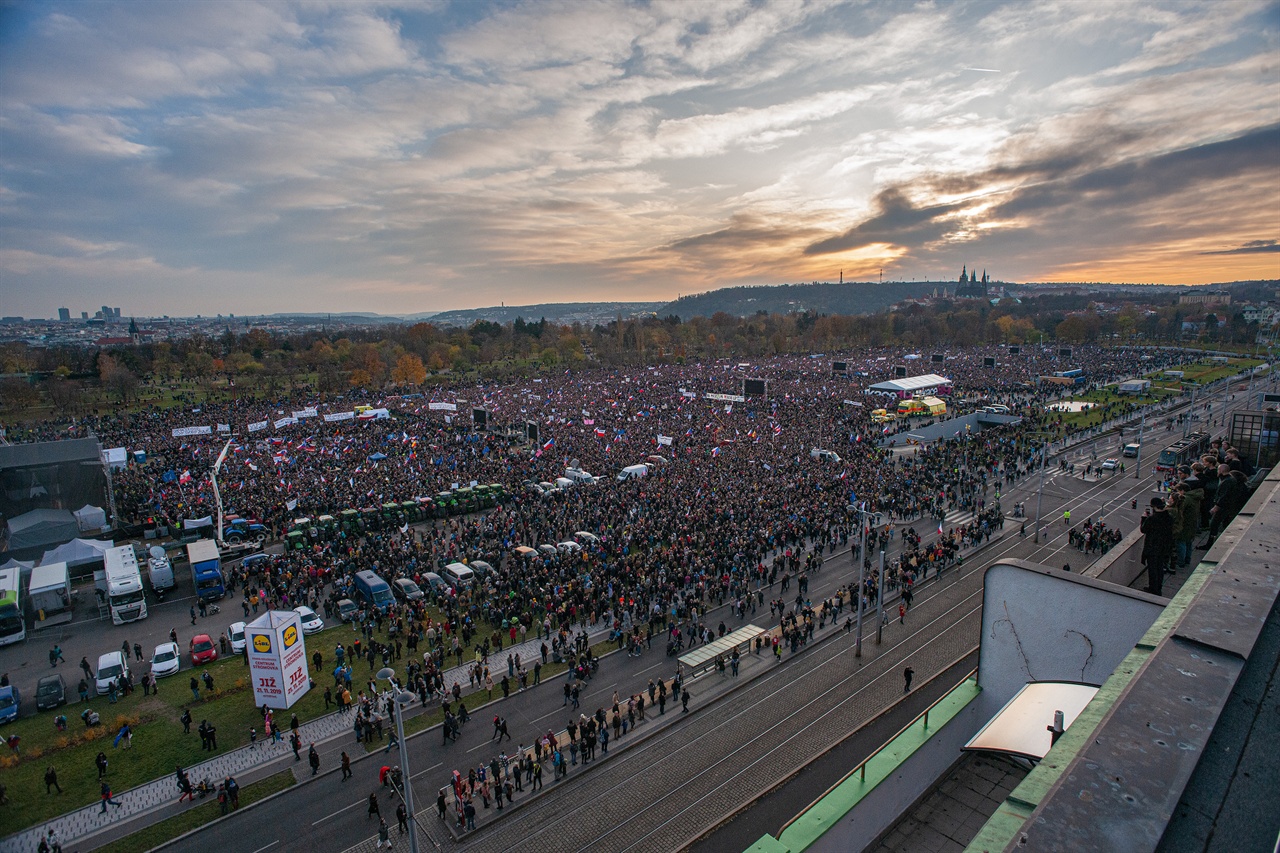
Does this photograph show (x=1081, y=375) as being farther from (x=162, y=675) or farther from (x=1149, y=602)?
(x=162, y=675)

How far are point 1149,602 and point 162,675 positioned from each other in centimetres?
2693

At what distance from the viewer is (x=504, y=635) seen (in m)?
23.1

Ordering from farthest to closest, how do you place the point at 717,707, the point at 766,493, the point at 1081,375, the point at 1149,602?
the point at 1081,375 → the point at 766,493 → the point at 717,707 → the point at 1149,602

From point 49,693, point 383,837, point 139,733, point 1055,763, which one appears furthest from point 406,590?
point 1055,763

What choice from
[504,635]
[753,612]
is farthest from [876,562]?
[504,635]

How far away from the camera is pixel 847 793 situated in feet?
33.7

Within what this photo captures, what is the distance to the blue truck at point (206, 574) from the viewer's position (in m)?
25.6

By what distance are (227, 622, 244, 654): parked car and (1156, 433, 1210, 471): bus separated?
50.4 meters

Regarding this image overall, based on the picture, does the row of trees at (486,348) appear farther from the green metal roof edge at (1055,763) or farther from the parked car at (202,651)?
the green metal roof edge at (1055,763)

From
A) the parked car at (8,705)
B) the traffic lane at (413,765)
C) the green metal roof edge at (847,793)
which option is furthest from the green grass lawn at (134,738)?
the green metal roof edge at (847,793)

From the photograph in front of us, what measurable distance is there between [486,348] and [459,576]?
326 ft

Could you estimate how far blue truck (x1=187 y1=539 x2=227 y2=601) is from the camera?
83.9 feet

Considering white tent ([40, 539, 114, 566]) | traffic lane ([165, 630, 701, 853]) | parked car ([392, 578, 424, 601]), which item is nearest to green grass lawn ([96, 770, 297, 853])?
traffic lane ([165, 630, 701, 853])

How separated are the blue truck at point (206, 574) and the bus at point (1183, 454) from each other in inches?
2063
